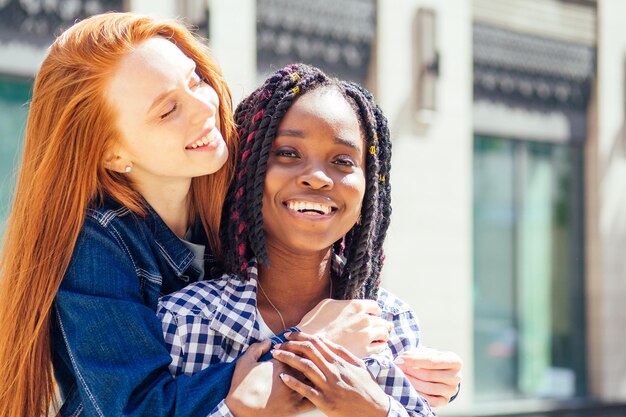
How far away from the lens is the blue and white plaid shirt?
2.21m

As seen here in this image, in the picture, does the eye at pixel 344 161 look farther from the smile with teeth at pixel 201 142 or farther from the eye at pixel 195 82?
the eye at pixel 195 82

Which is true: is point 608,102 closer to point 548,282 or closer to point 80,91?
point 548,282

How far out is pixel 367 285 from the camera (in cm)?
253

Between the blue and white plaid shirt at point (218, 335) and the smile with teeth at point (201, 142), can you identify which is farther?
the smile with teeth at point (201, 142)

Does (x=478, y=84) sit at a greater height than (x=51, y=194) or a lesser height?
greater

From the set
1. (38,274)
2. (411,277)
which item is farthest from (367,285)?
(411,277)

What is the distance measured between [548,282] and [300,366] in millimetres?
8465

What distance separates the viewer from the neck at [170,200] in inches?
95.2

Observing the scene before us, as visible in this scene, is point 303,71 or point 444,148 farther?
point 444,148

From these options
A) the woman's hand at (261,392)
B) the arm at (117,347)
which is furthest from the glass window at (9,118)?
the woman's hand at (261,392)

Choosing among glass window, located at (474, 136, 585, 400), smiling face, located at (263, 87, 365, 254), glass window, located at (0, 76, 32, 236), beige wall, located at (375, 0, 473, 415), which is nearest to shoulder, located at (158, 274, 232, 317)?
smiling face, located at (263, 87, 365, 254)

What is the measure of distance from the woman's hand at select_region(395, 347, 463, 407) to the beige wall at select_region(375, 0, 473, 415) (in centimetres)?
572

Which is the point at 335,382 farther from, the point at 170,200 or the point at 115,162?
the point at 115,162

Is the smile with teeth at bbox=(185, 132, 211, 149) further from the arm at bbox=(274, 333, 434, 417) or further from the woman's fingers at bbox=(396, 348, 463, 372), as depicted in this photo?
the woman's fingers at bbox=(396, 348, 463, 372)
